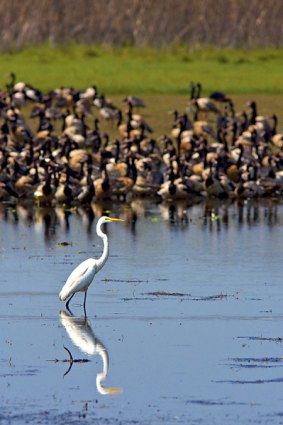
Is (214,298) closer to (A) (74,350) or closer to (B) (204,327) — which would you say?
(B) (204,327)

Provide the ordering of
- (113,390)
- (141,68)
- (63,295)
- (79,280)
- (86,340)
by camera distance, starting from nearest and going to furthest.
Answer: (113,390) < (86,340) < (63,295) < (79,280) < (141,68)

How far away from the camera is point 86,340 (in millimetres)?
14914

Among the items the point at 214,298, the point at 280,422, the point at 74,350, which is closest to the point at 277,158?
the point at 214,298

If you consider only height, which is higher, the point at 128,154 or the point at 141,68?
the point at 141,68

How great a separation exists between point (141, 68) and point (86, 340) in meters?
33.5

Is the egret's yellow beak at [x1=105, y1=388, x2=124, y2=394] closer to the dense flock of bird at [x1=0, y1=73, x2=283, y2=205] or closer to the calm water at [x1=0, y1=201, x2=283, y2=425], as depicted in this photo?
the calm water at [x1=0, y1=201, x2=283, y2=425]

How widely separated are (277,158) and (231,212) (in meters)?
6.37

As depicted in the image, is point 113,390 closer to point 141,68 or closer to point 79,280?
point 79,280

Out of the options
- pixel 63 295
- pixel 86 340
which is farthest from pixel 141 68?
pixel 86 340

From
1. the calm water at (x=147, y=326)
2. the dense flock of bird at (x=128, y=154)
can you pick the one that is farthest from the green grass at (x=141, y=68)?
the calm water at (x=147, y=326)

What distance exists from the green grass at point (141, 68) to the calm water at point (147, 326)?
21.8 metres

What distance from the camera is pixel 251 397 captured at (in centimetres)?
1245

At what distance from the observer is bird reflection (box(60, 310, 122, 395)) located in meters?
12.9

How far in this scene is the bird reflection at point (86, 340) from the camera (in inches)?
508
